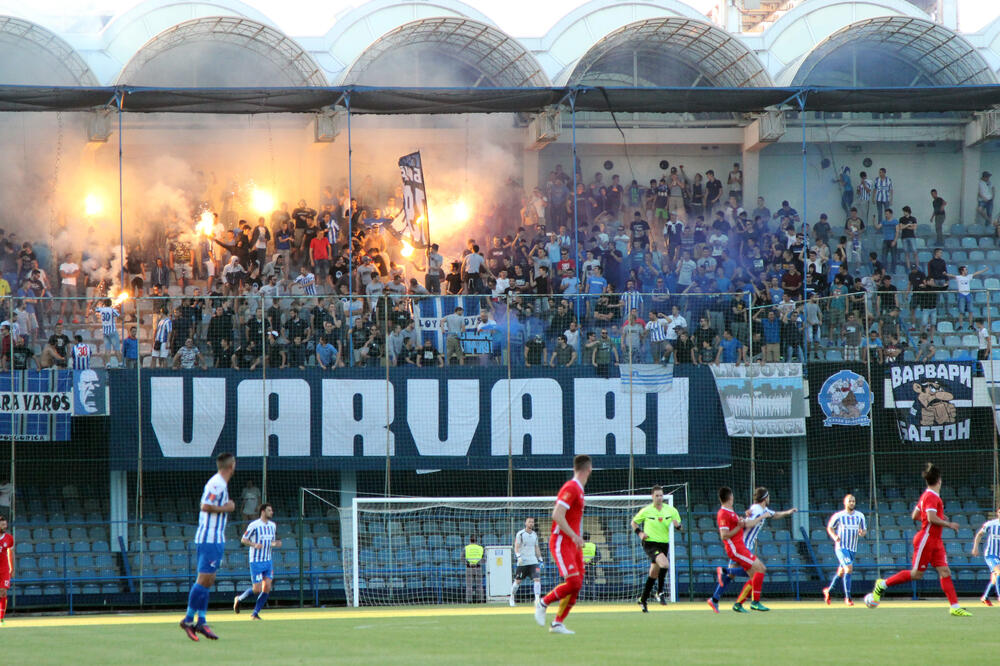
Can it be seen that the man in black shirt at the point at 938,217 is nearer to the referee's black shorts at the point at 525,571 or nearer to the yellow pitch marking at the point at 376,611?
the yellow pitch marking at the point at 376,611

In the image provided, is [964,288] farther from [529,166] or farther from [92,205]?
[92,205]

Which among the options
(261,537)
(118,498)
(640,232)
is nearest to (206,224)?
(118,498)

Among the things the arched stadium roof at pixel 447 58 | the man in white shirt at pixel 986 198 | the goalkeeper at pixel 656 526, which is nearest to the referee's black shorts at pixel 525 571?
the goalkeeper at pixel 656 526

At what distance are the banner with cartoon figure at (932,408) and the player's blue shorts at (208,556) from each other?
16868mm

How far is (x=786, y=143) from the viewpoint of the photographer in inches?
1463

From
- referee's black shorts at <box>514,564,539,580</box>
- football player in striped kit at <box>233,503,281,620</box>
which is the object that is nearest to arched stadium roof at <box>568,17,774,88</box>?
referee's black shorts at <box>514,564,539,580</box>

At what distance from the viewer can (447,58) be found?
3481 centimetres

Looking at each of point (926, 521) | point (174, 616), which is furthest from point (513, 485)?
point (926, 521)

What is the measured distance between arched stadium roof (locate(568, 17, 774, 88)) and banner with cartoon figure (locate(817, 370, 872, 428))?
393 inches

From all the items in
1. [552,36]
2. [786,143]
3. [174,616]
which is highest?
[552,36]

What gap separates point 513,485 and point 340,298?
5.75m

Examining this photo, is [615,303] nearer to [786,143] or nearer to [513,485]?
[513,485]

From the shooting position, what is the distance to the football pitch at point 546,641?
33.9 feet

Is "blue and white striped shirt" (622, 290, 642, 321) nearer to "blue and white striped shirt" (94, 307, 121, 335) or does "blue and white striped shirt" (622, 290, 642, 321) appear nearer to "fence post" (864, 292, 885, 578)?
"fence post" (864, 292, 885, 578)
